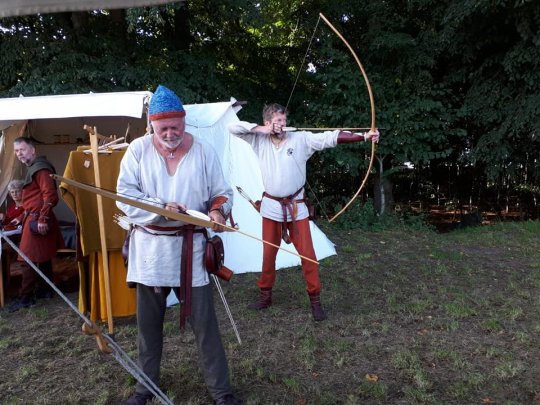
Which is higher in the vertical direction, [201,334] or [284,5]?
[284,5]

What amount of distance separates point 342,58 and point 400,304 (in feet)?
16.1

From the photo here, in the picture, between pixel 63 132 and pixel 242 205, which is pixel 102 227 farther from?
pixel 63 132

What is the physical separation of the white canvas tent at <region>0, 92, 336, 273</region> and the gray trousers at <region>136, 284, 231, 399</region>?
5.62 feet

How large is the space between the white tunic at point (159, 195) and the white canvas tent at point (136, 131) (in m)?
1.45

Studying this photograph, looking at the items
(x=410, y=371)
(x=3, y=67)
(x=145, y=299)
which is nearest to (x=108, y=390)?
(x=145, y=299)

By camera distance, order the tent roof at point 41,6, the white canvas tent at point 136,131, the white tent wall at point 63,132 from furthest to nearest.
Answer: the white tent wall at point 63,132 < the white canvas tent at point 136,131 < the tent roof at point 41,6

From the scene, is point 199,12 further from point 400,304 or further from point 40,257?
point 400,304

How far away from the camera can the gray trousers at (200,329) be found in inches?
91.5

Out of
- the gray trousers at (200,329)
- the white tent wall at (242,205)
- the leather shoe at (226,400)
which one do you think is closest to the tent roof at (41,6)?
the gray trousers at (200,329)

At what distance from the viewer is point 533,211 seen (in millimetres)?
9867

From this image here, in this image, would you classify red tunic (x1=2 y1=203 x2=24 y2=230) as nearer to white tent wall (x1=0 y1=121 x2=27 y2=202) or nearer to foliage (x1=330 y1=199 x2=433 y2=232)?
white tent wall (x1=0 y1=121 x2=27 y2=202)

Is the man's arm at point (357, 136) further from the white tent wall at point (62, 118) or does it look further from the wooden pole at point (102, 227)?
the wooden pole at point (102, 227)

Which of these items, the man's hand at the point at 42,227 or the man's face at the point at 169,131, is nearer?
the man's face at the point at 169,131

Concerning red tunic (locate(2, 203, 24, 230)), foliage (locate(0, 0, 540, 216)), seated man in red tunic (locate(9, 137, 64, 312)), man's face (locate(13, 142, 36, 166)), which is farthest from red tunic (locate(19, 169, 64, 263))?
foliage (locate(0, 0, 540, 216))
